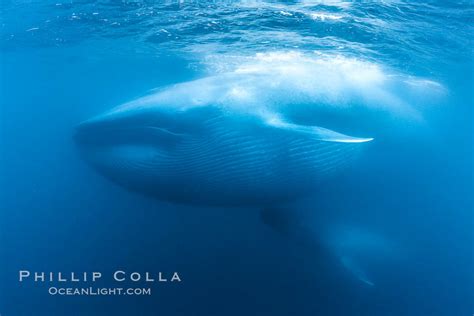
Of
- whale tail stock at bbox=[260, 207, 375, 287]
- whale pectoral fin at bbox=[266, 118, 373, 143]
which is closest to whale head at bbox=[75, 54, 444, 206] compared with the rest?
whale pectoral fin at bbox=[266, 118, 373, 143]

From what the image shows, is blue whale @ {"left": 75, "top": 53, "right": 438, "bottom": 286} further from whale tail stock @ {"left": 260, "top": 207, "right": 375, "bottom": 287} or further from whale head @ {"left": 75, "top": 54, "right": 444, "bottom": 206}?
whale tail stock @ {"left": 260, "top": 207, "right": 375, "bottom": 287}

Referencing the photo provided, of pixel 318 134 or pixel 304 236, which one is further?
pixel 304 236

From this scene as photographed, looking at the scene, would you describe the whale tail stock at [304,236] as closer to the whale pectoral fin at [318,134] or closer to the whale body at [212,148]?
the whale body at [212,148]

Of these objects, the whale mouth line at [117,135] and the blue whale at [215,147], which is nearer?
the blue whale at [215,147]

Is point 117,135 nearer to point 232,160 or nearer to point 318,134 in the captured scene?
point 232,160

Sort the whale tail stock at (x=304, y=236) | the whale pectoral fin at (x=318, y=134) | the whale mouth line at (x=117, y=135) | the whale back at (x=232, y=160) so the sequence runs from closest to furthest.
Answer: the whale pectoral fin at (x=318, y=134) → the whale back at (x=232, y=160) → the whale mouth line at (x=117, y=135) → the whale tail stock at (x=304, y=236)

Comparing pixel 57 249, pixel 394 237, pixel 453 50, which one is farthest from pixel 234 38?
pixel 57 249

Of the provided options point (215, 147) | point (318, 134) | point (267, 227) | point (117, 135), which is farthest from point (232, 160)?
point (267, 227)

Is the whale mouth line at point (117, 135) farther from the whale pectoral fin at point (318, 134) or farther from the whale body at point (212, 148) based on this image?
the whale pectoral fin at point (318, 134)

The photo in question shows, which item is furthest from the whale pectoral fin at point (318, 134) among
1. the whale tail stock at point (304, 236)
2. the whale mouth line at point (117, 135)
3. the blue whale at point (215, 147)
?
the whale tail stock at point (304, 236)

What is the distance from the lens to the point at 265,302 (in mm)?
10133

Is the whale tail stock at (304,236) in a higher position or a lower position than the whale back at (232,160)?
lower

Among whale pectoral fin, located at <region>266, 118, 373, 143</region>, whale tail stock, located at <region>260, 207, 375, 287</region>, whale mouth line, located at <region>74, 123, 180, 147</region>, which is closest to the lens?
whale pectoral fin, located at <region>266, 118, 373, 143</region>

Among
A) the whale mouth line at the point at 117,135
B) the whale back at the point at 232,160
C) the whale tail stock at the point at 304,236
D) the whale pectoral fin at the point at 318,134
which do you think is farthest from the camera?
the whale tail stock at the point at 304,236
